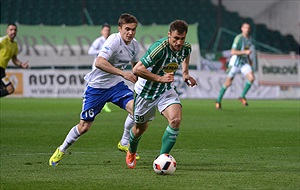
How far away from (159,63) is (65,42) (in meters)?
22.3

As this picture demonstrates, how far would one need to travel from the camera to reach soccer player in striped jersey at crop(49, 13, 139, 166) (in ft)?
32.4

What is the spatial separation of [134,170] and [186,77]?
54.2 inches

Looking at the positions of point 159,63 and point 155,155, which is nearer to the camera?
point 159,63

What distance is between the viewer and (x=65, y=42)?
3100 centimetres

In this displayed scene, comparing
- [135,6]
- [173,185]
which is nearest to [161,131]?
[173,185]

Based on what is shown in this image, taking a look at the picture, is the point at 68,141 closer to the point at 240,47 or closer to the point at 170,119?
the point at 170,119

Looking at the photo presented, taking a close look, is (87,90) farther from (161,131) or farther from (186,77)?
(161,131)

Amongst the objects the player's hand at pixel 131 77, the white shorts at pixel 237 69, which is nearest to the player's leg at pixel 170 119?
the player's hand at pixel 131 77

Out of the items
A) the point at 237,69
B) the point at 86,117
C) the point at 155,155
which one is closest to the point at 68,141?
the point at 86,117

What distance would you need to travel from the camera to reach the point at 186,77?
31.2 feet

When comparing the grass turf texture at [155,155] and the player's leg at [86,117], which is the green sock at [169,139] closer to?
the grass turf texture at [155,155]

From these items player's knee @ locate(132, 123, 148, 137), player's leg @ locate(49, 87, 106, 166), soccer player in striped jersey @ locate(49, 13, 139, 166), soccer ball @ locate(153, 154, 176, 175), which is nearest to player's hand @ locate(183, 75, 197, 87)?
player's knee @ locate(132, 123, 148, 137)

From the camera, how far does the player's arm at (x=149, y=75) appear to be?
8.60 m

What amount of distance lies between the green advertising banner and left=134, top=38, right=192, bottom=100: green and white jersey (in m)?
21.4
